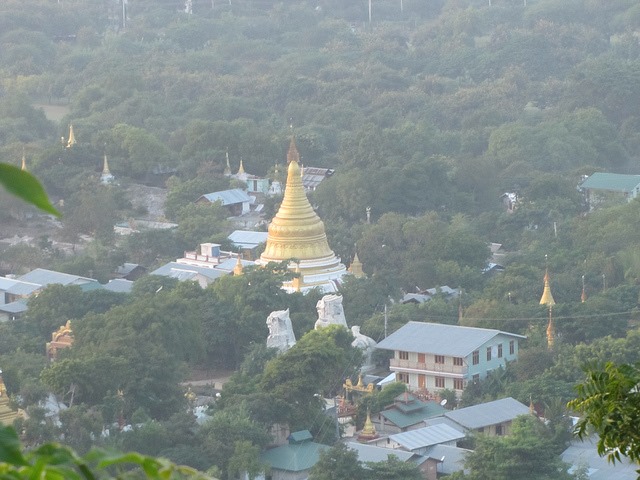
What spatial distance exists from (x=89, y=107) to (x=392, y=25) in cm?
2765

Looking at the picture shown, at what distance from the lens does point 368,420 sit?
16.8 meters

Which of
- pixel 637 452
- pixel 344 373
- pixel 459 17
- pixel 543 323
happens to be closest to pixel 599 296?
pixel 543 323

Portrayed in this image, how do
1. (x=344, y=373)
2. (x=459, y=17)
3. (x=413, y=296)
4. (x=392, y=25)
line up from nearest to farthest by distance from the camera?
(x=344, y=373)
(x=413, y=296)
(x=459, y=17)
(x=392, y=25)

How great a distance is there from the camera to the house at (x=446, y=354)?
742 inches

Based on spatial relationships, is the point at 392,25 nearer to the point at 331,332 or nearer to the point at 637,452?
the point at 331,332

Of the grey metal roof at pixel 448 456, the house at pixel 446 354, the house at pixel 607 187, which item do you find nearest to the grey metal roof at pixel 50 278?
the house at pixel 446 354

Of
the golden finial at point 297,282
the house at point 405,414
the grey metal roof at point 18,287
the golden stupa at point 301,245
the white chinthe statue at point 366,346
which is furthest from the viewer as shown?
the grey metal roof at point 18,287

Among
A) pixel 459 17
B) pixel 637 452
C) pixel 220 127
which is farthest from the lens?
pixel 459 17

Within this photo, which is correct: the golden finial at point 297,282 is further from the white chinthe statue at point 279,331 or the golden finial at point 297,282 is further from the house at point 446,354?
the house at point 446,354

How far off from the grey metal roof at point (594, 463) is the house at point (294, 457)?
7.34 feet

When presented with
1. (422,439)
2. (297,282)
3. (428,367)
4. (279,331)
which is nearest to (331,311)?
(279,331)

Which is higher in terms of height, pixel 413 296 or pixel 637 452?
pixel 637 452

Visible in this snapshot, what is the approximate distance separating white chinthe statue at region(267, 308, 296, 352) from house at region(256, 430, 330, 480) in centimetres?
381

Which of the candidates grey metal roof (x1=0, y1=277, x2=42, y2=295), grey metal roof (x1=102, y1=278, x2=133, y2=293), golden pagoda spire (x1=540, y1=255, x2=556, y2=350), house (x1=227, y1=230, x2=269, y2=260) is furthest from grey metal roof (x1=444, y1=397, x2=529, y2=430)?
house (x1=227, y1=230, x2=269, y2=260)
